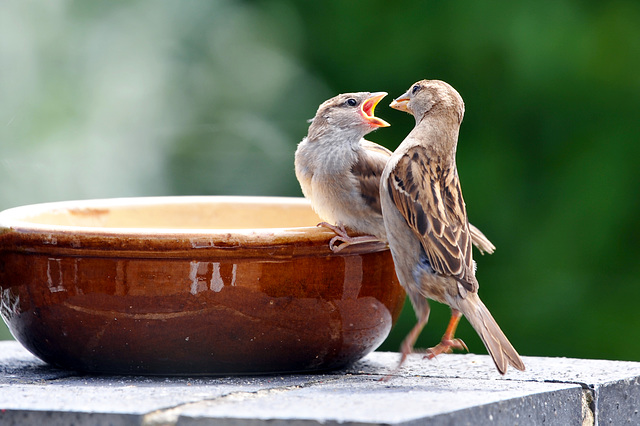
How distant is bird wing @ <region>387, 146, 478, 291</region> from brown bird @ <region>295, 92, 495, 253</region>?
16 centimetres

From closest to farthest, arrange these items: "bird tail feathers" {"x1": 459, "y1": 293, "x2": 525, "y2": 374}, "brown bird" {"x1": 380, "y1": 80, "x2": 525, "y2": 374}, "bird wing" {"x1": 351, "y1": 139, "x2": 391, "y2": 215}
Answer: "bird tail feathers" {"x1": 459, "y1": 293, "x2": 525, "y2": 374} < "brown bird" {"x1": 380, "y1": 80, "x2": 525, "y2": 374} < "bird wing" {"x1": 351, "y1": 139, "x2": 391, "y2": 215}

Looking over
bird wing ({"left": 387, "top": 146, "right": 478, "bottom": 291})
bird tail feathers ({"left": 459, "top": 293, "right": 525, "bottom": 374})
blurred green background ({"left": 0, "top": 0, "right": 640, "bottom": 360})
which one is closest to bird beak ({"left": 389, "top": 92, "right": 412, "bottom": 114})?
bird wing ({"left": 387, "top": 146, "right": 478, "bottom": 291})

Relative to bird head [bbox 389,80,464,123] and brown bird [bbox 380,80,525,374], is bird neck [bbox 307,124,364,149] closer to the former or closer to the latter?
bird head [bbox 389,80,464,123]

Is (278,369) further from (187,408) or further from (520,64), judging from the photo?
(520,64)

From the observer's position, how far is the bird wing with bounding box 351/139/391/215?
→ 8.90ft

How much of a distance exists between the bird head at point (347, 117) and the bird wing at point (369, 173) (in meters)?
0.08

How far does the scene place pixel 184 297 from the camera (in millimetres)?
2258

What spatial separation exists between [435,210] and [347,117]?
26.8 inches

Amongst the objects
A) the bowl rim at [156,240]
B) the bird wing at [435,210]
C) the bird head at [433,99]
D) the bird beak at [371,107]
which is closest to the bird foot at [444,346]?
the bird wing at [435,210]

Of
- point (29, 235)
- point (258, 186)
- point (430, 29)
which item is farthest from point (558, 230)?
point (29, 235)

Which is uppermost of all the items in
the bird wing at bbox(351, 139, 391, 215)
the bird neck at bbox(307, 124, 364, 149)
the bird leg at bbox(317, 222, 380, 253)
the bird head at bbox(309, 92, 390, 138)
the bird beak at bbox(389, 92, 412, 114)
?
the bird beak at bbox(389, 92, 412, 114)

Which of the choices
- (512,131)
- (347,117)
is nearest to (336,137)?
(347,117)

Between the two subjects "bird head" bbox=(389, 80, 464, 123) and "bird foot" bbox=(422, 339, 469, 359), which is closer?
"bird foot" bbox=(422, 339, 469, 359)

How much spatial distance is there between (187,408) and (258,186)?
3700 millimetres
